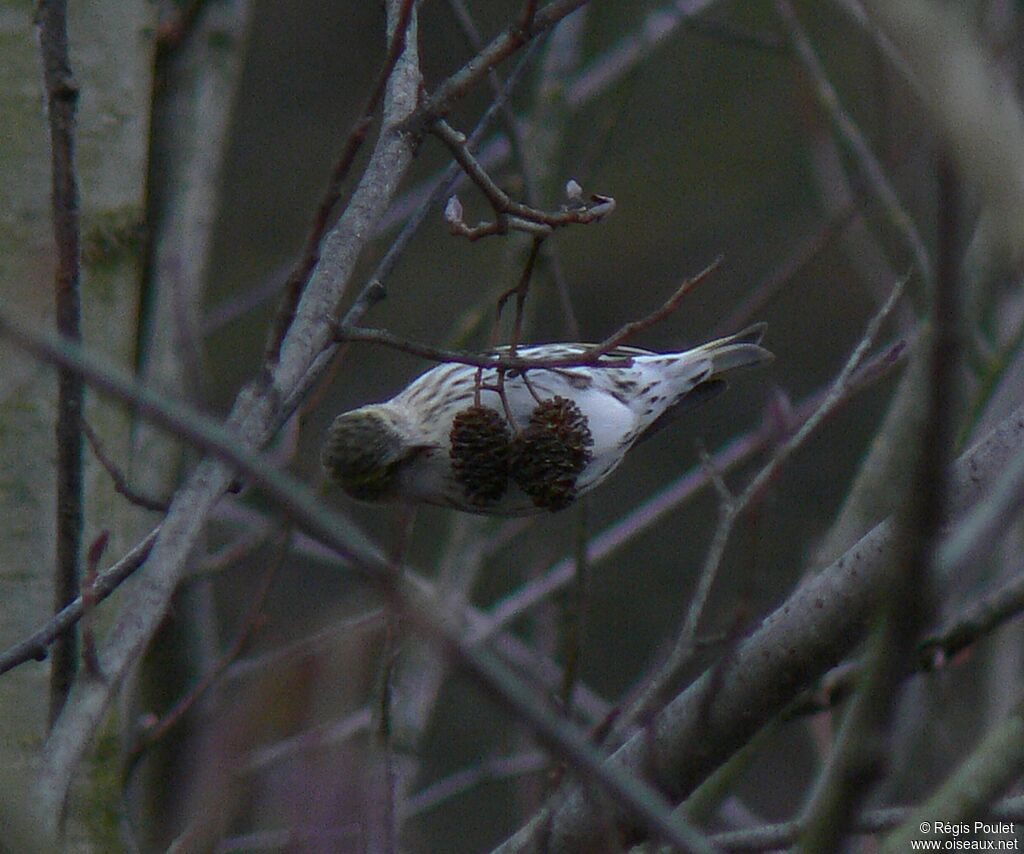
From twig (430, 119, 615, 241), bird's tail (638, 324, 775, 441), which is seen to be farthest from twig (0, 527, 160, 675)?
bird's tail (638, 324, 775, 441)

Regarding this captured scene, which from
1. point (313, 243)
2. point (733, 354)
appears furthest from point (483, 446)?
point (313, 243)

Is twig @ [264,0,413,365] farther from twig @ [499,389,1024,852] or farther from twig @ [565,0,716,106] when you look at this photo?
twig @ [565,0,716,106]

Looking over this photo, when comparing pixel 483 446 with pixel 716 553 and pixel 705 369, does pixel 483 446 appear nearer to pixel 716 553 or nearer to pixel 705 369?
pixel 716 553

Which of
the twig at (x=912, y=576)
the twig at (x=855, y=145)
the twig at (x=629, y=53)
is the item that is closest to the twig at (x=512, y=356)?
the twig at (x=912, y=576)

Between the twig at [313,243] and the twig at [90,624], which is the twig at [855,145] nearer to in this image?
the twig at [313,243]

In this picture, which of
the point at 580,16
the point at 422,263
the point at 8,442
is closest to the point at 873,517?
the point at 8,442
